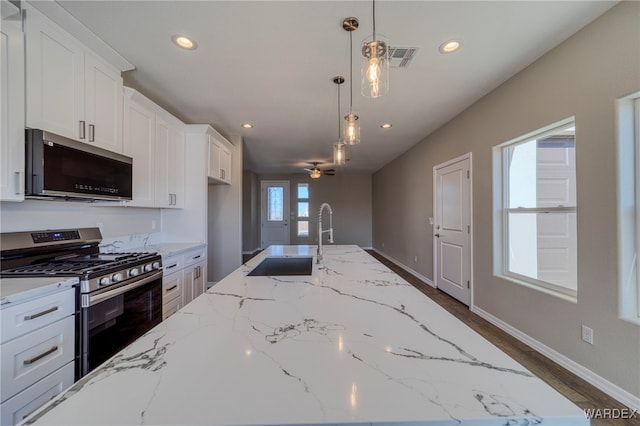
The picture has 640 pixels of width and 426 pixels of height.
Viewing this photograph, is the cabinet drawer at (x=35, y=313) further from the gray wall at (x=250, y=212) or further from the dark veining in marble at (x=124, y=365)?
the gray wall at (x=250, y=212)

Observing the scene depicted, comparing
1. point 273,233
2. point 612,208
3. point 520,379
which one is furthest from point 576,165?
point 273,233

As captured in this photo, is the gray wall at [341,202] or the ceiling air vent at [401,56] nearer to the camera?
the ceiling air vent at [401,56]

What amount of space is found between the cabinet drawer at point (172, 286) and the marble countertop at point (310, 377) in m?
1.67

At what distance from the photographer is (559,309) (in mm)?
2150

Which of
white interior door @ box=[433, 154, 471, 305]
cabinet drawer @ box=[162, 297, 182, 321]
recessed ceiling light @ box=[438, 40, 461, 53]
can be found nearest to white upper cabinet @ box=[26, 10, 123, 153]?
cabinet drawer @ box=[162, 297, 182, 321]

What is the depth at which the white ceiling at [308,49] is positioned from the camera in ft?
5.65

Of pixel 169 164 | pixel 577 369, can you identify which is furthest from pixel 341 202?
pixel 577 369

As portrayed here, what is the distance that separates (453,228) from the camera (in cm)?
381

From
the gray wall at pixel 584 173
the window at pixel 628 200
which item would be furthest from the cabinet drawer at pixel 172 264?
the window at pixel 628 200

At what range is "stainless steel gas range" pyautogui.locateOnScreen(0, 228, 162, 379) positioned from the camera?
1.60 m

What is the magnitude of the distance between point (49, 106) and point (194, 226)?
1.90 metres

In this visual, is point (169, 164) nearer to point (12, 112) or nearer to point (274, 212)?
point (12, 112)

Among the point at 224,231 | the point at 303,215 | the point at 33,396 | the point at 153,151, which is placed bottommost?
the point at 33,396

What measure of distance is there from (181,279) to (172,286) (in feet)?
0.60
